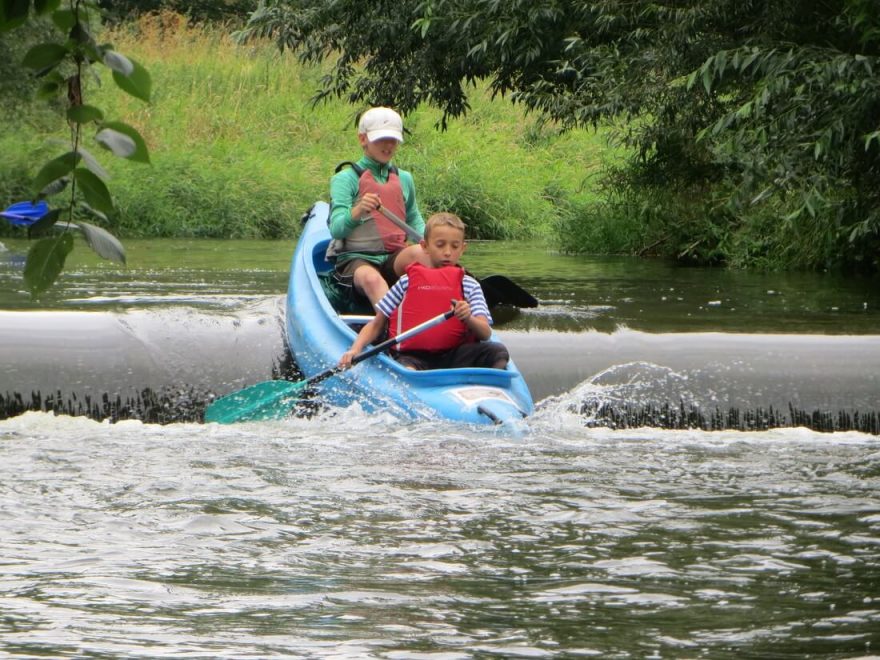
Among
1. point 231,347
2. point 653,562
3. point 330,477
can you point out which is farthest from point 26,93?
point 653,562

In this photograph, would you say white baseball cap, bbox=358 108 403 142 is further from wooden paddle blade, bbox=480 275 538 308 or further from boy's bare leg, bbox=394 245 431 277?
wooden paddle blade, bbox=480 275 538 308

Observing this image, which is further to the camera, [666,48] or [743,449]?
[666,48]

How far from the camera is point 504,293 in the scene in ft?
28.8

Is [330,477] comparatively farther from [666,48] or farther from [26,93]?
[26,93]

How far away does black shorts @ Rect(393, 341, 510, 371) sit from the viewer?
22.2 feet

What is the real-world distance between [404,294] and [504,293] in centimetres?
196

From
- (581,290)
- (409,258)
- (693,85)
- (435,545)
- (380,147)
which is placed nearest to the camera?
(435,545)

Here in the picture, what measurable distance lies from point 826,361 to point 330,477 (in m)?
3.29

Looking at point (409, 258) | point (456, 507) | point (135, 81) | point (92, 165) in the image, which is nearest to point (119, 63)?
point (135, 81)

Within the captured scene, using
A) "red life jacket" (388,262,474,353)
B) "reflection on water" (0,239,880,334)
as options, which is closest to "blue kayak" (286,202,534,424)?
"red life jacket" (388,262,474,353)

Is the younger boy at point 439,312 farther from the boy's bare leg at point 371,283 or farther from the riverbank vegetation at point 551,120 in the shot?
the riverbank vegetation at point 551,120

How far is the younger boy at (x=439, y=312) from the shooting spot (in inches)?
265

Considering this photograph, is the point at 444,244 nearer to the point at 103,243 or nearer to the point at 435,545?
the point at 435,545

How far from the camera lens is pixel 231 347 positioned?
7.83m
